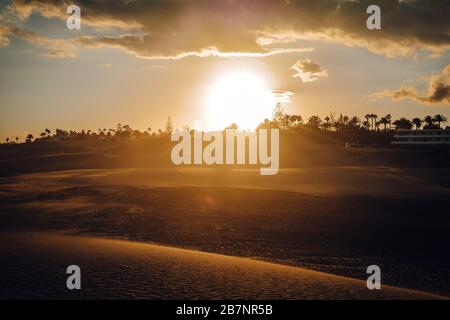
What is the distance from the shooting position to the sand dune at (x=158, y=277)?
32.2 ft

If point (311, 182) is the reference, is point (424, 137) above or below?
above

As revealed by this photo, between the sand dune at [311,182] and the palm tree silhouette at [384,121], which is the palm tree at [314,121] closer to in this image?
the palm tree silhouette at [384,121]

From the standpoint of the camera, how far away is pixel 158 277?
35.8 feet

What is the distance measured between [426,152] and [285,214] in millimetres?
64718

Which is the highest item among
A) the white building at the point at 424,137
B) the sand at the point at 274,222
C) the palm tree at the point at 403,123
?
the palm tree at the point at 403,123

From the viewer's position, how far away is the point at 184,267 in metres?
11.9

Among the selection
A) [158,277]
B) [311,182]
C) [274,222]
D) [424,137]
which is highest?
[424,137]

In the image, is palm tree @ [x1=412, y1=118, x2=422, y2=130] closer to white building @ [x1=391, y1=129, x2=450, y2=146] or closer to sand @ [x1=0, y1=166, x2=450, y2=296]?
white building @ [x1=391, y1=129, x2=450, y2=146]

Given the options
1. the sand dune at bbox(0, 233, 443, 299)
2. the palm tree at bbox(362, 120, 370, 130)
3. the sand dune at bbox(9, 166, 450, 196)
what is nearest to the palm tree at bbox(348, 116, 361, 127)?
the palm tree at bbox(362, 120, 370, 130)

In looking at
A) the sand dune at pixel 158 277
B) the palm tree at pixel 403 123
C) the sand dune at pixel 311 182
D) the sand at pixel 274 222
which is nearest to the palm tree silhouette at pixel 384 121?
the palm tree at pixel 403 123

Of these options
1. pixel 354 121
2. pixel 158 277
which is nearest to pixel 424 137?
pixel 354 121

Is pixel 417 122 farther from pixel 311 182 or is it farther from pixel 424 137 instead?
pixel 311 182

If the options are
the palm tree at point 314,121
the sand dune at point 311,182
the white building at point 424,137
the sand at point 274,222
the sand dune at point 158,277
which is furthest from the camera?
the palm tree at point 314,121

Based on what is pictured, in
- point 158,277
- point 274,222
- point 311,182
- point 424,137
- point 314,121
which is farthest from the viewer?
point 314,121
